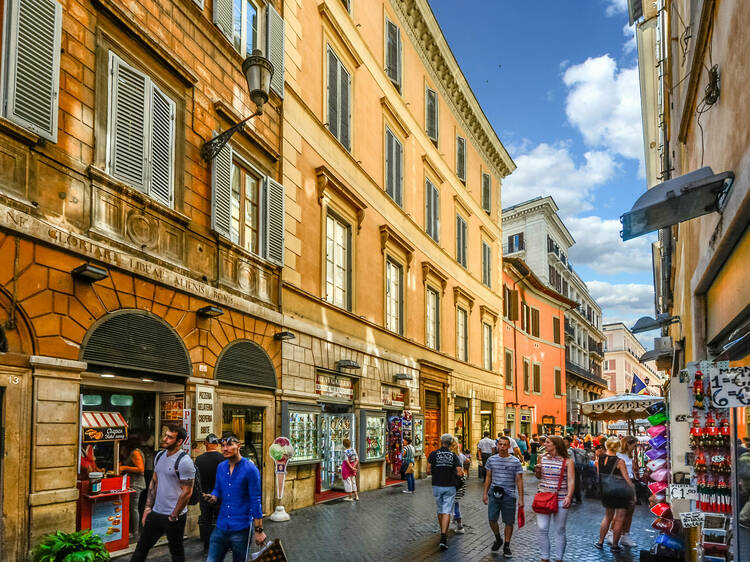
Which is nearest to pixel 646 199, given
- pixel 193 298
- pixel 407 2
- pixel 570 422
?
pixel 193 298

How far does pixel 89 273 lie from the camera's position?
8.65 metres

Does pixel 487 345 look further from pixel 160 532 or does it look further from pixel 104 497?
pixel 160 532

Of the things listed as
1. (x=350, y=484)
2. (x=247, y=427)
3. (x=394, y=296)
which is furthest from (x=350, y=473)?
(x=394, y=296)

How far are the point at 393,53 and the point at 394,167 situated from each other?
362 centimetres

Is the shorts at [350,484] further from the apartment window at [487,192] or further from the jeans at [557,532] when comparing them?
the apartment window at [487,192]

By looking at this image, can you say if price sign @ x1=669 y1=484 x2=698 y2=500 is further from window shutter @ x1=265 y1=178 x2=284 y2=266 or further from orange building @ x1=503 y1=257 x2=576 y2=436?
orange building @ x1=503 y1=257 x2=576 y2=436

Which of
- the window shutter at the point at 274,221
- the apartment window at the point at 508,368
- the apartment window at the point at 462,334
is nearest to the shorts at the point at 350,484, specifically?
the window shutter at the point at 274,221

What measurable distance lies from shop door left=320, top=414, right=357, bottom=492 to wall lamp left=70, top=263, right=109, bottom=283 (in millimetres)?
8350

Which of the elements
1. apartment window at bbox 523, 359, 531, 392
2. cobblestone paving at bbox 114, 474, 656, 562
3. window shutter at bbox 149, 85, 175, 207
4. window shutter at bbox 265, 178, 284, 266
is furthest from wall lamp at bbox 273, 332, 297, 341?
apartment window at bbox 523, 359, 531, 392

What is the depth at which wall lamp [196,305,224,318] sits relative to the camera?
37.7ft

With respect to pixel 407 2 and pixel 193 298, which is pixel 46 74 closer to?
pixel 193 298

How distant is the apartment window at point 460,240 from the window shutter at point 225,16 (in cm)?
1729

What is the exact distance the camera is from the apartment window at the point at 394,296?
2161 centimetres

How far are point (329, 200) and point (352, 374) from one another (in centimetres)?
441
